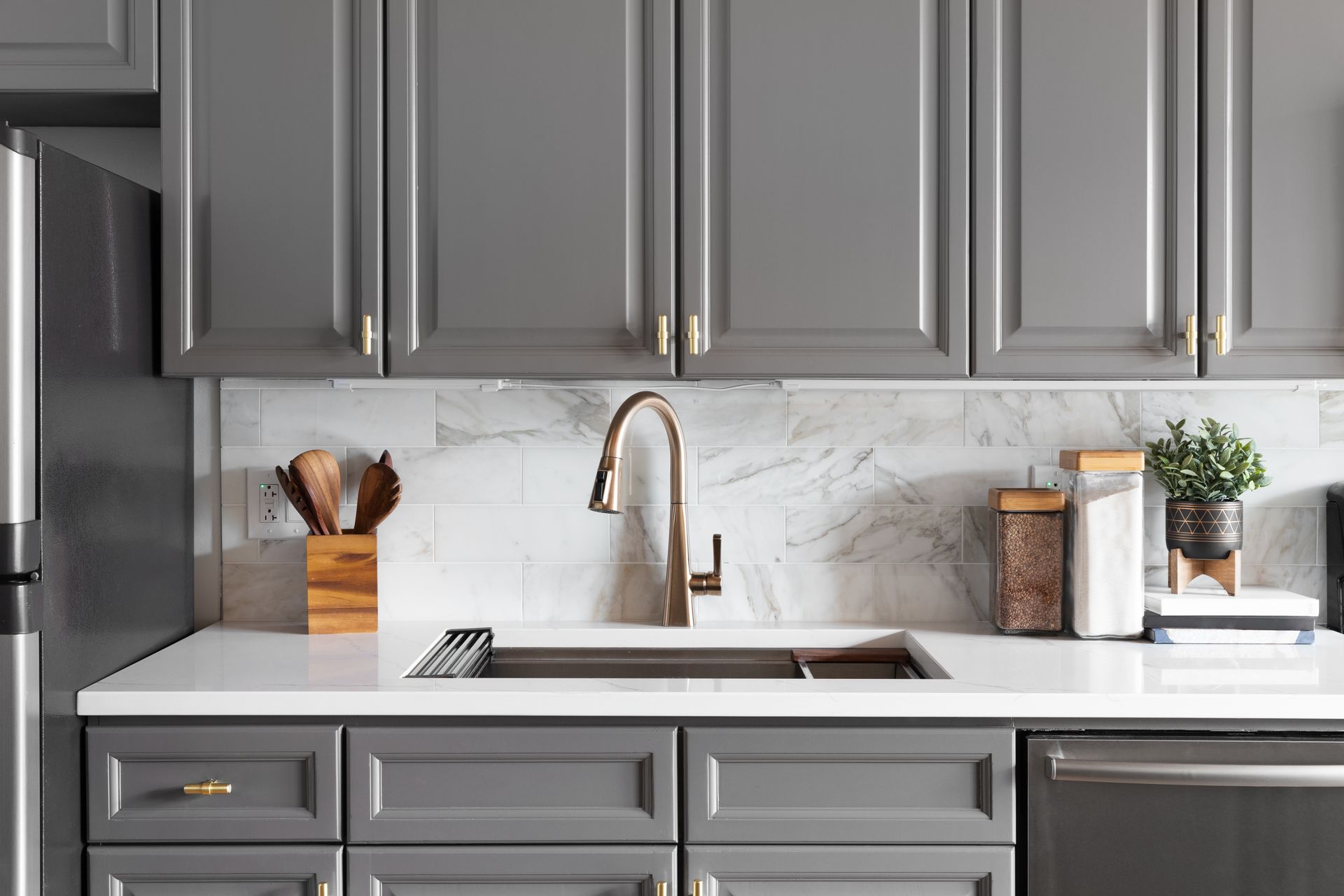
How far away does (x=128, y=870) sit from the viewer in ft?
4.56

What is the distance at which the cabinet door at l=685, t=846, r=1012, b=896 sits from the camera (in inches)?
54.5

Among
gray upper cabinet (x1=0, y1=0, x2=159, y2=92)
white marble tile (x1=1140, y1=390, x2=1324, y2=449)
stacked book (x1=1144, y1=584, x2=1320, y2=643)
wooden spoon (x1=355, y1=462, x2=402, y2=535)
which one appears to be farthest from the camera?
white marble tile (x1=1140, y1=390, x2=1324, y2=449)

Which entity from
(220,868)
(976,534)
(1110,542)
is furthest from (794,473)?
(220,868)

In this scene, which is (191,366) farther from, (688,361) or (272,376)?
(688,361)

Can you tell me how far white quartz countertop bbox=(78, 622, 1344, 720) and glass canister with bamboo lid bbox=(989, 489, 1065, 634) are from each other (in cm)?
14

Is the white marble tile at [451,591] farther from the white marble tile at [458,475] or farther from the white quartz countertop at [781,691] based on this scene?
the white quartz countertop at [781,691]

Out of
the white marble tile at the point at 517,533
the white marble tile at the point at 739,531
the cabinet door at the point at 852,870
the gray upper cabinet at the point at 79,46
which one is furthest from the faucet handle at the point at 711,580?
the gray upper cabinet at the point at 79,46

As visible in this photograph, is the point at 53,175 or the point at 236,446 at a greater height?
the point at 53,175

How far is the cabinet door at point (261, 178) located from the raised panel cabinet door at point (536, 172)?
7 centimetres

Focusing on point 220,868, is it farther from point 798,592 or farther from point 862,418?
point 862,418

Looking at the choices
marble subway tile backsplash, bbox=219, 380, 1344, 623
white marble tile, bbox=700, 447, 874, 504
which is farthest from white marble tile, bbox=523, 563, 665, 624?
white marble tile, bbox=700, 447, 874, 504

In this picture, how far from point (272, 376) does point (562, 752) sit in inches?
32.8

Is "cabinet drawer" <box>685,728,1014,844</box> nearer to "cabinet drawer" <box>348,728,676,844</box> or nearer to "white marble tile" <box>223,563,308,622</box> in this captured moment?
"cabinet drawer" <box>348,728,676,844</box>

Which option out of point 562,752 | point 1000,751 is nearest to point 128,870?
point 562,752
